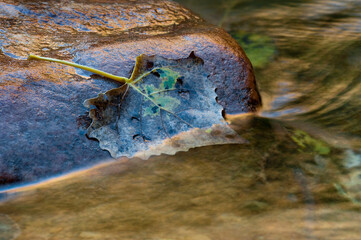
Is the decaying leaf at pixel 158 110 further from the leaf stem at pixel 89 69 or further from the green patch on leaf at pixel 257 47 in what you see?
the green patch on leaf at pixel 257 47

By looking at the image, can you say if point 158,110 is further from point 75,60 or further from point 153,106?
point 75,60

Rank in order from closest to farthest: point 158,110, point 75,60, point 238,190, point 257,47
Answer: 1. point 238,190
2. point 158,110
3. point 75,60
4. point 257,47

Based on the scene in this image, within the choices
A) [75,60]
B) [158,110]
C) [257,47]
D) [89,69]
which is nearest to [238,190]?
[158,110]

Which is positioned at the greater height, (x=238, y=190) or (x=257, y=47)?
(x=257, y=47)

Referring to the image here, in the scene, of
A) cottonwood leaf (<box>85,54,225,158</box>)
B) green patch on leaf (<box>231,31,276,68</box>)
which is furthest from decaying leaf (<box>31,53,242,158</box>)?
green patch on leaf (<box>231,31,276,68</box>)

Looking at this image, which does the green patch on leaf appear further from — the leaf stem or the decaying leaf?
the leaf stem

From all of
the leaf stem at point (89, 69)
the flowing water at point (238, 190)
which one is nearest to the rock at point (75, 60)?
the leaf stem at point (89, 69)
